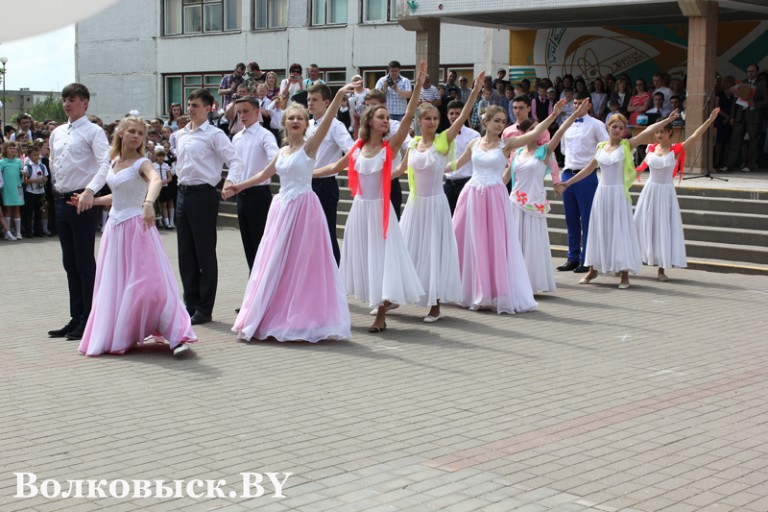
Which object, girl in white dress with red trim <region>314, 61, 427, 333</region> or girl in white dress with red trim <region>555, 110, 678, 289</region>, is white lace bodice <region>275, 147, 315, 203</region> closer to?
girl in white dress with red trim <region>314, 61, 427, 333</region>

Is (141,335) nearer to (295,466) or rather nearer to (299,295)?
(299,295)

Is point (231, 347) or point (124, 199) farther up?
point (124, 199)

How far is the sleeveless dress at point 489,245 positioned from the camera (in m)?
10.2

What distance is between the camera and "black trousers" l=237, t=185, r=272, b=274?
33.0ft

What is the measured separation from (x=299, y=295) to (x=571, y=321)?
2.84 metres

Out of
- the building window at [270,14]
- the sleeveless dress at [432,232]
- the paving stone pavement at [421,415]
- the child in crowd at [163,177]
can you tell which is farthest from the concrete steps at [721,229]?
the building window at [270,14]

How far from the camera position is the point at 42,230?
18.9m

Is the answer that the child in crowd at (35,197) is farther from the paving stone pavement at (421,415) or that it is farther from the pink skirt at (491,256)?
the pink skirt at (491,256)

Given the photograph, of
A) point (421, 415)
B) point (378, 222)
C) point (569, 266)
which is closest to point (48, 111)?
point (569, 266)

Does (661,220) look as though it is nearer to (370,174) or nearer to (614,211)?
(614,211)

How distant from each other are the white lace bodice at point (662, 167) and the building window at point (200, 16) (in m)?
24.8

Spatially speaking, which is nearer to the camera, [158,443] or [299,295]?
[158,443]

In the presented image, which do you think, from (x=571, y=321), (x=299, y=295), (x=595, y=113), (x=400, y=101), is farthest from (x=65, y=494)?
(x=595, y=113)

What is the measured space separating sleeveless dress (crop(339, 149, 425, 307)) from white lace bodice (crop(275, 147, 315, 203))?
0.61 metres
